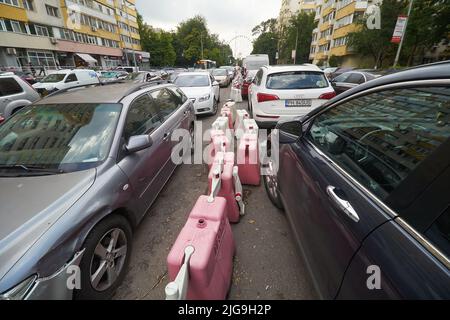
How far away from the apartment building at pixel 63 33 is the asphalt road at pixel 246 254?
31474 millimetres

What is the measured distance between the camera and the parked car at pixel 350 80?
8.32 meters

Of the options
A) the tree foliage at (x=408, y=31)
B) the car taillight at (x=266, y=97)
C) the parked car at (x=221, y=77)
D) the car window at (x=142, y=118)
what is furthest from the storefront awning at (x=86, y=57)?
the car window at (x=142, y=118)

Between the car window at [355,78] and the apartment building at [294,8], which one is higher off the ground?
the apartment building at [294,8]

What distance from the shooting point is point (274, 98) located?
193 inches

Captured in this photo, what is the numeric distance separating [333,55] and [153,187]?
40548 mm

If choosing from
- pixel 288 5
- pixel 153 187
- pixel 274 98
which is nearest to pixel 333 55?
pixel 274 98

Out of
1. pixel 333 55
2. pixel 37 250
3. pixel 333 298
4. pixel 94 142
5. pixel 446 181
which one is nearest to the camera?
pixel 446 181

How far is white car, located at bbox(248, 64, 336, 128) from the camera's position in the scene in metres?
4.78

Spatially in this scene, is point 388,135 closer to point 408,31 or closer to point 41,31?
point 408,31

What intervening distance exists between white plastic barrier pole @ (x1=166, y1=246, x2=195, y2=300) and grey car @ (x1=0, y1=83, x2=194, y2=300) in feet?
2.87

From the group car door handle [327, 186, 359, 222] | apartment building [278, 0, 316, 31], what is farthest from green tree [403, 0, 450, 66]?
apartment building [278, 0, 316, 31]

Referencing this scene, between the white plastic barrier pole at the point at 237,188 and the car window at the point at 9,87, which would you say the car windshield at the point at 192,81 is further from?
the white plastic barrier pole at the point at 237,188

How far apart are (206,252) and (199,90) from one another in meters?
7.34

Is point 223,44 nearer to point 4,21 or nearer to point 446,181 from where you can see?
point 4,21
